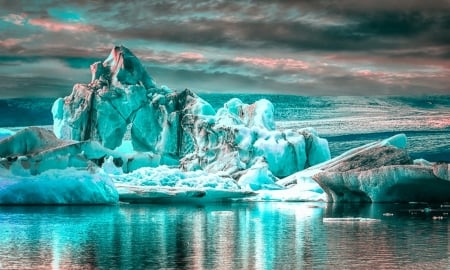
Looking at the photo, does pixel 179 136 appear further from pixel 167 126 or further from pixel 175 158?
pixel 175 158

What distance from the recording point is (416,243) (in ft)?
60.0

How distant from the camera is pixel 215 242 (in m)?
18.7

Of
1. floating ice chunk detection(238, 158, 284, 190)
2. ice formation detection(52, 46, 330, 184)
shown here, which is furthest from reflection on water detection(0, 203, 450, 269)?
ice formation detection(52, 46, 330, 184)

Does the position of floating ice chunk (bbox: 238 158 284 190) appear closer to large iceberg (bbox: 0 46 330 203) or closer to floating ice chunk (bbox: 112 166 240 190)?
large iceberg (bbox: 0 46 330 203)

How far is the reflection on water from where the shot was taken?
14.6 meters

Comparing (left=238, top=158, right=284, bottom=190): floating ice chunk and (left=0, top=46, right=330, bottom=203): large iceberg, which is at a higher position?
(left=0, top=46, right=330, bottom=203): large iceberg

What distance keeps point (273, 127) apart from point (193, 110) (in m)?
6.25

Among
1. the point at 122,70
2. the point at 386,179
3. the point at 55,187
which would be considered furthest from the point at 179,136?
the point at 55,187

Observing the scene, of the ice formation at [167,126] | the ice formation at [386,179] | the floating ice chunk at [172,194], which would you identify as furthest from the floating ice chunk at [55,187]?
the ice formation at [167,126]

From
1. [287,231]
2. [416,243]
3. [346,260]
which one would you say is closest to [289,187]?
[287,231]

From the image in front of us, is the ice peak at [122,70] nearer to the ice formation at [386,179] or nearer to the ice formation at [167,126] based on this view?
the ice formation at [167,126]

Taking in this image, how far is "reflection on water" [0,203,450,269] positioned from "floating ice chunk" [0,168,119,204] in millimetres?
1798

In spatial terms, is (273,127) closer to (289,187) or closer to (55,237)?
(289,187)

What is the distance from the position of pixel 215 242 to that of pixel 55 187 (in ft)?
45.5
